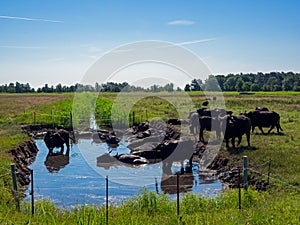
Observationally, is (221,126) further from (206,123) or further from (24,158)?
(24,158)

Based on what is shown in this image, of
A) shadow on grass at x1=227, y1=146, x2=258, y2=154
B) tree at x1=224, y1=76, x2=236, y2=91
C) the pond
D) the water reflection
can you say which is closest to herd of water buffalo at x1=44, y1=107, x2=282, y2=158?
shadow on grass at x1=227, y1=146, x2=258, y2=154

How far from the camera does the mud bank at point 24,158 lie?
15274 millimetres

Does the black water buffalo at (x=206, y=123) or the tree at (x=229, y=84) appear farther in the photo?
the tree at (x=229, y=84)

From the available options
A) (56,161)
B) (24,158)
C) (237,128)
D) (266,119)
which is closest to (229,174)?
(237,128)

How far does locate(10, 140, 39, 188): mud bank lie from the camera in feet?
50.1

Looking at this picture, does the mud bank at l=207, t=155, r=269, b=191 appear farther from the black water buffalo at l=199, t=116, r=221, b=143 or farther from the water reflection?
the water reflection

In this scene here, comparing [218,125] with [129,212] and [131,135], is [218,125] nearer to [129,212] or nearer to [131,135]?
[131,135]

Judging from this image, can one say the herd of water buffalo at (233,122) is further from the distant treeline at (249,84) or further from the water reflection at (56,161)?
the distant treeline at (249,84)

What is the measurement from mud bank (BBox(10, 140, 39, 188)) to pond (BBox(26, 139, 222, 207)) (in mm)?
425

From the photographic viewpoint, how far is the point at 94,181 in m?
16.0

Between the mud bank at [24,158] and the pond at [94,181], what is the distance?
425 mm

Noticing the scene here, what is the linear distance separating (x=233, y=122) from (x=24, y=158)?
35.1 feet

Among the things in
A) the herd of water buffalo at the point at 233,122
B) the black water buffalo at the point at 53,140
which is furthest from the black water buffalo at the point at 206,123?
Result: the black water buffalo at the point at 53,140

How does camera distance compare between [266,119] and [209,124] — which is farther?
[266,119]
